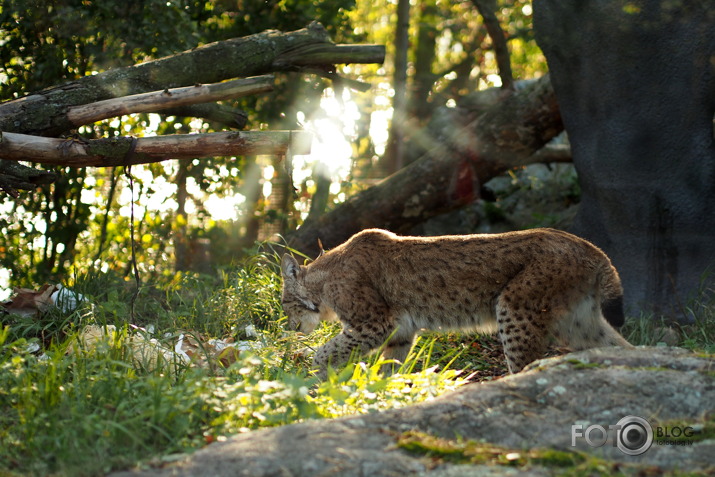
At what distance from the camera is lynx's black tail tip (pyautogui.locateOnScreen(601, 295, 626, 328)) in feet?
19.0

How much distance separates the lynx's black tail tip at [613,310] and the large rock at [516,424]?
1.22 metres

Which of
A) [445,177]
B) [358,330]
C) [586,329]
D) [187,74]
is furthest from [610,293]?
[187,74]

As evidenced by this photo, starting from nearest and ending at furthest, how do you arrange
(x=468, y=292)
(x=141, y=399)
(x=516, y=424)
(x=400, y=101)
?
1. (x=516, y=424)
2. (x=141, y=399)
3. (x=468, y=292)
4. (x=400, y=101)

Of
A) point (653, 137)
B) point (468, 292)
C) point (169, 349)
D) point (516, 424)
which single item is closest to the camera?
point (516, 424)

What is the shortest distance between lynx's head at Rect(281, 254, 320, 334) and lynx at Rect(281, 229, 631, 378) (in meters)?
0.02

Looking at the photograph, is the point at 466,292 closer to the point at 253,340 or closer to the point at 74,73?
the point at 253,340

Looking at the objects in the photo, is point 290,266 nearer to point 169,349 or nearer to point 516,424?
point 169,349

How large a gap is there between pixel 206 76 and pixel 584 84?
12.8ft

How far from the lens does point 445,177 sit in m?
9.62

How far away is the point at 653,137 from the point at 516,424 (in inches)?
197

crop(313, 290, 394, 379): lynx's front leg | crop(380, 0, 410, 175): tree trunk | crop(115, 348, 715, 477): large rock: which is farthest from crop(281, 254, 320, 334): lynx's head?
crop(380, 0, 410, 175): tree trunk

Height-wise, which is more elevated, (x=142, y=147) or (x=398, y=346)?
(x=142, y=147)

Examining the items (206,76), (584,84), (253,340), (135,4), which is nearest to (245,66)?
(206,76)

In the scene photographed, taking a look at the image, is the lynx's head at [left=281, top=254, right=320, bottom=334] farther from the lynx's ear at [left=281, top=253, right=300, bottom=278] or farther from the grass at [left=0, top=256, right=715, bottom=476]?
the grass at [left=0, top=256, right=715, bottom=476]
